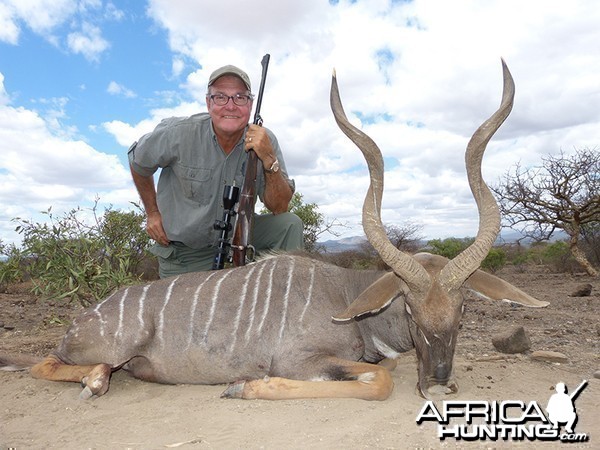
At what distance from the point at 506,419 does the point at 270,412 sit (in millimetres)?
1142

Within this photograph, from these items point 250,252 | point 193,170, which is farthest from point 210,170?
point 250,252

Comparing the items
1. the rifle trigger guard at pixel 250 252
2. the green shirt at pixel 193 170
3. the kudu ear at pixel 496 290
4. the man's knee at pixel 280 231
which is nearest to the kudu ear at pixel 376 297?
the kudu ear at pixel 496 290

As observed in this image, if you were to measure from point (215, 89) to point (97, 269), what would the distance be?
1984mm

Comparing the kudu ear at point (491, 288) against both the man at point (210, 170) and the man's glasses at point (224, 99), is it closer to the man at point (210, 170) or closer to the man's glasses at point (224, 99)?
the man at point (210, 170)

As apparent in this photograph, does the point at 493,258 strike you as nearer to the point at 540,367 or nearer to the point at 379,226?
the point at 540,367

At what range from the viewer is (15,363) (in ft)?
13.5

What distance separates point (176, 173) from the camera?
515 cm

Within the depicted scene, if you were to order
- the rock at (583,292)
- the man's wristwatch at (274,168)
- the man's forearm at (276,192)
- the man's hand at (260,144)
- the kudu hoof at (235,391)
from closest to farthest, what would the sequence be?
the kudu hoof at (235,391) → the man's hand at (260,144) → the man's wristwatch at (274,168) → the man's forearm at (276,192) → the rock at (583,292)

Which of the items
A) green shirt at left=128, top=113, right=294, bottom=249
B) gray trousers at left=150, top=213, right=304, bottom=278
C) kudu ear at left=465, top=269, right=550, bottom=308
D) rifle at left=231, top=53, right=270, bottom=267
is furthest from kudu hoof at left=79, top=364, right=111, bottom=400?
kudu ear at left=465, top=269, right=550, bottom=308

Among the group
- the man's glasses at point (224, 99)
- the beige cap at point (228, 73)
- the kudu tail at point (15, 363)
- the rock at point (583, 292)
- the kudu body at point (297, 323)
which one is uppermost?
the beige cap at point (228, 73)

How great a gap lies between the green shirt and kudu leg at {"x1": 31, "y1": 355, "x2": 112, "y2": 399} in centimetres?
163

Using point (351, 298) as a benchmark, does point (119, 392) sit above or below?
below

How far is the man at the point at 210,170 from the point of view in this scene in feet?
16.6

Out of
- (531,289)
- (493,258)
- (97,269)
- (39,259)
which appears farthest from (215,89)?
(493,258)
